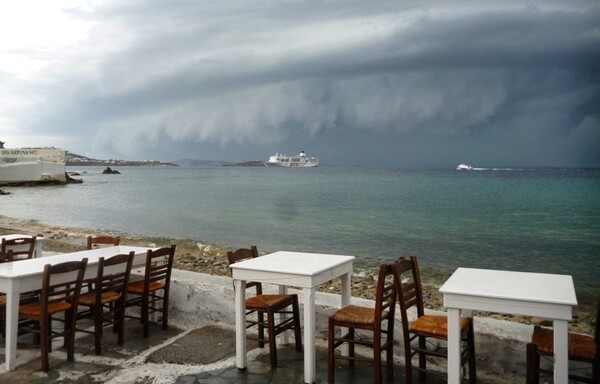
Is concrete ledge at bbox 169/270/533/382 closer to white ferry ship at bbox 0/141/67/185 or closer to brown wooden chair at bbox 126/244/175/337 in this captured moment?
brown wooden chair at bbox 126/244/175/337

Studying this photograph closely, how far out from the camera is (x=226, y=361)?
4.78m

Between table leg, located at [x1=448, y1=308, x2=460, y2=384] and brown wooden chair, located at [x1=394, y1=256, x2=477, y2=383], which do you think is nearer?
table leg, located at [x1=448, y1=308, x2=460, y2=384]

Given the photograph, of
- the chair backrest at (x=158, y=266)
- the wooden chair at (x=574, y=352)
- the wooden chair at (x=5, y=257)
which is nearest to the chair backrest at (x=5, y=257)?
the wooden chair at (x=5, y=257)

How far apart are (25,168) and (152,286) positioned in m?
73.0

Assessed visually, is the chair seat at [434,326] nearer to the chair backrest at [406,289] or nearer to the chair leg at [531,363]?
the chair backrest at [406,289]

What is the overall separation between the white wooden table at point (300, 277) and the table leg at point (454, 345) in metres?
1.13

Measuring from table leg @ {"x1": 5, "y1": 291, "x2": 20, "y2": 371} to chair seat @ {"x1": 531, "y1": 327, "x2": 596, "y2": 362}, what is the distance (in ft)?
14.4

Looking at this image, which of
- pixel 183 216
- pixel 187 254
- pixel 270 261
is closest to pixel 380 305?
pixel 270 261

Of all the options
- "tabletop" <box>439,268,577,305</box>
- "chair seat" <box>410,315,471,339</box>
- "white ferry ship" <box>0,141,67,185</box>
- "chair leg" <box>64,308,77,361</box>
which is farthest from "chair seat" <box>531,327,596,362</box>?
"white ferry ship" <box>0,141,67,185</box>

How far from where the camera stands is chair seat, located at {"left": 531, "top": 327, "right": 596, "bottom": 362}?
3463mm

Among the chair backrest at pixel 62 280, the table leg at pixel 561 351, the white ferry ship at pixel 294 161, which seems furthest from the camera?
the white ferry ship at pixel 294 161

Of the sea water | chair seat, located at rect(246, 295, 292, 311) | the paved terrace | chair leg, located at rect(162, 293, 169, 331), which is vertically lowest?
the sea water

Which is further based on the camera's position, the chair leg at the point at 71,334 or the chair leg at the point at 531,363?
the chair leg at the point at 71,334

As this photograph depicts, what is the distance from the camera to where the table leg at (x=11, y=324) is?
4469 mm
